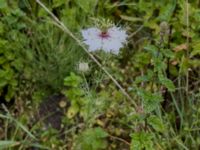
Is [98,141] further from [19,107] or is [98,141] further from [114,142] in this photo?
[19,107]

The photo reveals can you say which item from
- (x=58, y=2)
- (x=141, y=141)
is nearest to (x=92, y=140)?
(x=141, y=141)

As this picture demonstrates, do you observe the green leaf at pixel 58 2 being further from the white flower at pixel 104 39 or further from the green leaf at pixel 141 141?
the green leaf at pixel 141 141

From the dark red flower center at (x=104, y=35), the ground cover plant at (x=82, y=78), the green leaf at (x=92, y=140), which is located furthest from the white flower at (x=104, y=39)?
the green leaf at (x=92, y=140)

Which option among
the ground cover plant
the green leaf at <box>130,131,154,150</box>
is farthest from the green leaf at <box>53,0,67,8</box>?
the green leaf at <box>130,131,154,150</box>

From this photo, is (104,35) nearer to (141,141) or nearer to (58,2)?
(141,141)

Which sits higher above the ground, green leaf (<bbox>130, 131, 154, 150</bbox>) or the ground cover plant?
the ground cover plant

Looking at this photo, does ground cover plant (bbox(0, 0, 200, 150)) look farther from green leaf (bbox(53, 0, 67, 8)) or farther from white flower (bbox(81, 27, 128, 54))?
white flower (bbox(81, 27, 128, 54))

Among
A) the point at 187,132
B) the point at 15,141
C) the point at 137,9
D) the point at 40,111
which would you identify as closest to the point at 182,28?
the point at 137,9
